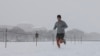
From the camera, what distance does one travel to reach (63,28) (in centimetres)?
1452
